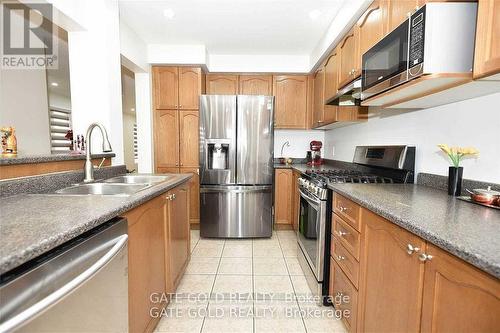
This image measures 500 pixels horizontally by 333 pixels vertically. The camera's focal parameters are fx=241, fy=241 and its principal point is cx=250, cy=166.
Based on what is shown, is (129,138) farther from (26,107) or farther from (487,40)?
(487,40)

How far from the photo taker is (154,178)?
1.99 m

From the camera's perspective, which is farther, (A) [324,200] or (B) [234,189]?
(B) [234,189]

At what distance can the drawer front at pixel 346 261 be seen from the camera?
4.28ft

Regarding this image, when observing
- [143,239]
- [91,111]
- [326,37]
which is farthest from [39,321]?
[326,37]

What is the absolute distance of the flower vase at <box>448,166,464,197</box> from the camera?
1292 mm

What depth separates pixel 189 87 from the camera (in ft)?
10.7

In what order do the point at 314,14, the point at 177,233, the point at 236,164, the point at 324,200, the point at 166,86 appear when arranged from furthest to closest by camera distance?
the point at 166,86 → the point at 236,164 → the point at 314,14 → the point at 177,233 → the point at 324,200

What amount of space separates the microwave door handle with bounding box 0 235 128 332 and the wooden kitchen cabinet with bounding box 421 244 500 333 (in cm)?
109

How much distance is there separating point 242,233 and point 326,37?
97.1 inches

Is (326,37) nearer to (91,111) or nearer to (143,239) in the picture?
(91,111)

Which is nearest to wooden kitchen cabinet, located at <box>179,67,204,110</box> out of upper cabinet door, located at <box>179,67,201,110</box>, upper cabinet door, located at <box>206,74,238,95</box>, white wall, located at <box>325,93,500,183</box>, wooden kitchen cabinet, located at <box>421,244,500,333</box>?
upper cabinet door, located at <box>179,67,201,110</box>

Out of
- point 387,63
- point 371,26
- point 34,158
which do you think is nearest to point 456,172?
point 387,63

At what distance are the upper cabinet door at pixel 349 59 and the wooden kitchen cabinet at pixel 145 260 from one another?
5.75ft

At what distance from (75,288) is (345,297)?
1.38 m
